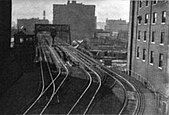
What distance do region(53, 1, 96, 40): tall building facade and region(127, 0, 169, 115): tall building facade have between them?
68.9 metres

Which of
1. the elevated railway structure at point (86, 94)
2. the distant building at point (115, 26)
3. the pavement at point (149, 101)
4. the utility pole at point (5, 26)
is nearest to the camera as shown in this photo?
the pavement at point (149, 101)

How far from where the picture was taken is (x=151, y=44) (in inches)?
Answer: 1110

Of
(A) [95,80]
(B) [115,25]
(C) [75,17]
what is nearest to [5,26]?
(A) [95,80]

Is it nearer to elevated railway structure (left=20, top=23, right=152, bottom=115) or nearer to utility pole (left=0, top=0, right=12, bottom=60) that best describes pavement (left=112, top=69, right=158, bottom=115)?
elevated railway structure (left=20, top=23, right=152, bottom=115)

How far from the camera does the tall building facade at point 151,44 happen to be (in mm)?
24000

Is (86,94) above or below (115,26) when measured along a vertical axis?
below

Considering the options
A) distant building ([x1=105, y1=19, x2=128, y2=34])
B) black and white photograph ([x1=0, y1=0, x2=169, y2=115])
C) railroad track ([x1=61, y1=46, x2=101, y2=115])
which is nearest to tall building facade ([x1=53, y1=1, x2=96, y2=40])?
distant building ([x1=105, y1=19, x2=128, y2=34])

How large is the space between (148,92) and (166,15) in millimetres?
7750

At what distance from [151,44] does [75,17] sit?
7835 cm

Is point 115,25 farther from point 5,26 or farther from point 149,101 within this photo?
point 149,101

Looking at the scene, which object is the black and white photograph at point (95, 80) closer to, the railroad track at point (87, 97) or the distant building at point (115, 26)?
the railroad track at point (87, 97)

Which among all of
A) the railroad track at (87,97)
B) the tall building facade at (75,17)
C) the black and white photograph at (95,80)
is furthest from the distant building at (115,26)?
the railroad track at (87,97)

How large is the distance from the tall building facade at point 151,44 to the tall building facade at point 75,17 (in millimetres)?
68854

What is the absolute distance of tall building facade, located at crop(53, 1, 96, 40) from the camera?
10325cm
